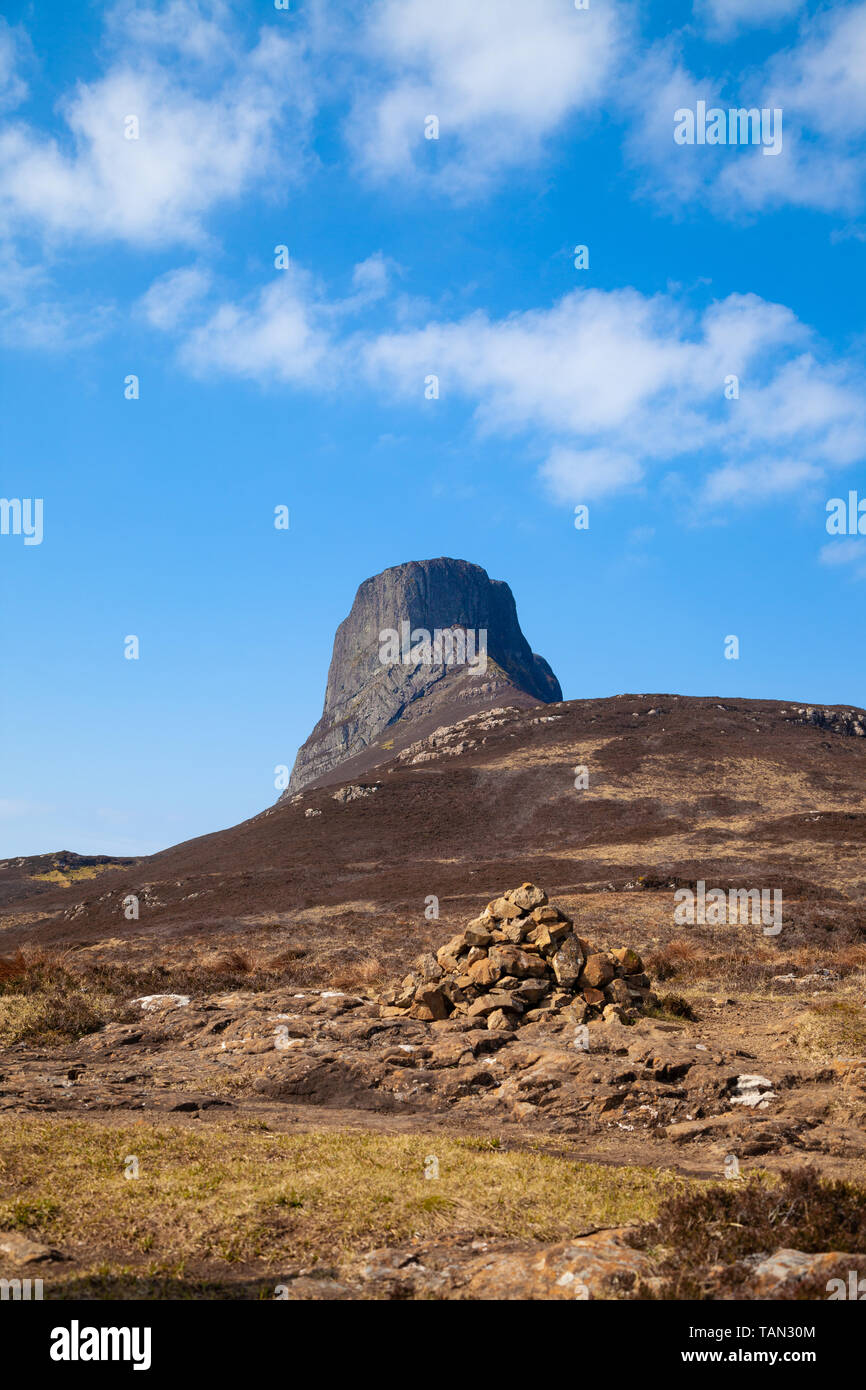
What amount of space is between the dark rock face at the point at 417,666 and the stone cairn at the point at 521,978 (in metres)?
127

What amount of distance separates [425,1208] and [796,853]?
159 feet

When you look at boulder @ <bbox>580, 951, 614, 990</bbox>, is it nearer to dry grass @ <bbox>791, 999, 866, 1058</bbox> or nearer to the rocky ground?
the rocky ground

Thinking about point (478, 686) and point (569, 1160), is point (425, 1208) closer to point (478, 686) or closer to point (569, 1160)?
point (569, 1160)

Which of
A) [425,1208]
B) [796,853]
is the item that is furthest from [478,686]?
Answer: [425,1208]

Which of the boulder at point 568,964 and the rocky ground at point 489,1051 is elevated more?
the boulder at point 568,964

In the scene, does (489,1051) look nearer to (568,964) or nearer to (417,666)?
(568,964)

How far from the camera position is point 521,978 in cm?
1706

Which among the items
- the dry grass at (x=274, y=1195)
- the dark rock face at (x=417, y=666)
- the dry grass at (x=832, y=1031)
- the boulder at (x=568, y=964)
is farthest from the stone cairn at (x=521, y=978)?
the dark rock face at (x=417, y=666)

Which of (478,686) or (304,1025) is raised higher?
(478,686)

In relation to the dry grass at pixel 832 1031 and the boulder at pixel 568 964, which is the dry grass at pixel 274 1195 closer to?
the dry grass at pixel 832 1031

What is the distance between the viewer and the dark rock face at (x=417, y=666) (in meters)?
164

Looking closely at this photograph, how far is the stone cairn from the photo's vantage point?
16.2m

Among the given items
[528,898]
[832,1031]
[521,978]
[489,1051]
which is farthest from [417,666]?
Result: [832,1031]
